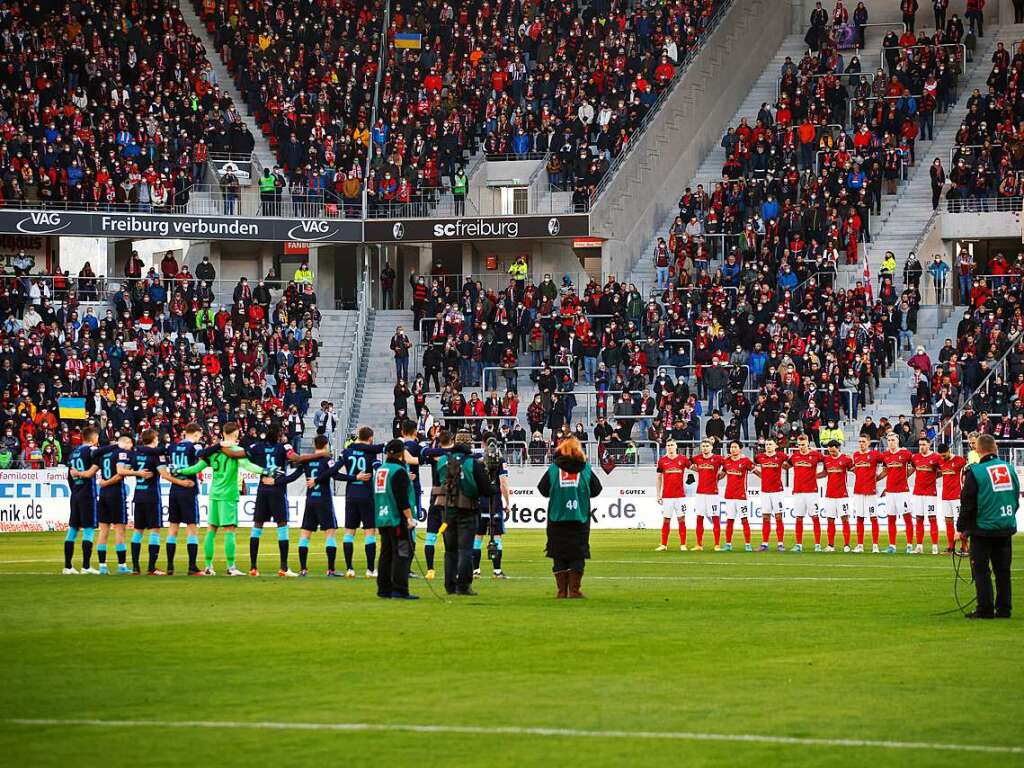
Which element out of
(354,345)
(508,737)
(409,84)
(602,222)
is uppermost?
(409,84)

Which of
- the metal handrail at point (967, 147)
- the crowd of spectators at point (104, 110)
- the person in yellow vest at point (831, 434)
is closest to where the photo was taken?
the person in yellow vest at point (831, 434)

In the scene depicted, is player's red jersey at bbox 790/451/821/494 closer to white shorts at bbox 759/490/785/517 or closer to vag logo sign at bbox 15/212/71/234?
white shorts at bbox 759/490/785/517

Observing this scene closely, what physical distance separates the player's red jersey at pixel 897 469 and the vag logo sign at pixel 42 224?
3315 centimetres

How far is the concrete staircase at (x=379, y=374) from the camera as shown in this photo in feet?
184

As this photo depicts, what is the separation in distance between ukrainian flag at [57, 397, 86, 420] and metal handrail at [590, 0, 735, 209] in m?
19.2

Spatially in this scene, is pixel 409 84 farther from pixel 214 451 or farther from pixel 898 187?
pixel 214 451

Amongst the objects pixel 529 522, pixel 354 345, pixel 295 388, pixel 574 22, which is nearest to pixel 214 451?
pixel 529 522

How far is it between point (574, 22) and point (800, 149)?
11.2 metres

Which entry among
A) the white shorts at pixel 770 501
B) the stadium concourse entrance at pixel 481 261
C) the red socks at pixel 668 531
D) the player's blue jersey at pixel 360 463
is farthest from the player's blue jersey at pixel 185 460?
the stadium concourse entrance at pixel 481 261

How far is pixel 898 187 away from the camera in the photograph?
58812 mm

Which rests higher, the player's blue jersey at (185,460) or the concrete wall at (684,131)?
the concrete wall at (684,131)

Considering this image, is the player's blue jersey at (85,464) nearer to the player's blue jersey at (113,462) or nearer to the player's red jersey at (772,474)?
the player's blue jersey at (113,462)

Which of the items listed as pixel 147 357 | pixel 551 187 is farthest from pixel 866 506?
pixel 551 187

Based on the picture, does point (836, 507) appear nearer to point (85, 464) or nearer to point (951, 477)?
point (951, 477)
